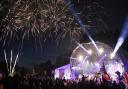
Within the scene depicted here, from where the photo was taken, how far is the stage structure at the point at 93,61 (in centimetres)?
2573

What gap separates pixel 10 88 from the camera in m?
11.5

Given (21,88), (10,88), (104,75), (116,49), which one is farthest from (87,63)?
(10,88)

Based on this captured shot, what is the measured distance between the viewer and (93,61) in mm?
28047

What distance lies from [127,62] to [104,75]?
20.2ft

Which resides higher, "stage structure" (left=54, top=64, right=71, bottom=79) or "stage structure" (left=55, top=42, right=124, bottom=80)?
"stage structure" (left=55, top=42, right=124, bottom=80)

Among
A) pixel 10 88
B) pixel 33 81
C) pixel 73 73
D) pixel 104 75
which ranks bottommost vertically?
pixel 73 73

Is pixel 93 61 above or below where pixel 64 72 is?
above

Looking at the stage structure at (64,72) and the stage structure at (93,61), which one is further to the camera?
the stage structure at (64,72)

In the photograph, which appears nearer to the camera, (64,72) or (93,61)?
(93,61)

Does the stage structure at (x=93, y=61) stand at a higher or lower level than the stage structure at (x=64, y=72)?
higher

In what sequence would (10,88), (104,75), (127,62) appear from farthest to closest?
(127,62) → (104,75) → (10,88)

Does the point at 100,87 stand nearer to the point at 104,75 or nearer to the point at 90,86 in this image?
the point at 90,86

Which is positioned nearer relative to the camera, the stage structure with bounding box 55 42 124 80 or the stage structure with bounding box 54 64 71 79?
the stage structure with bounding box 55 42 124 80

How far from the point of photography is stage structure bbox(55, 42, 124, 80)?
25.7 m
